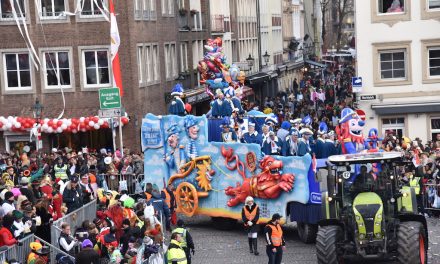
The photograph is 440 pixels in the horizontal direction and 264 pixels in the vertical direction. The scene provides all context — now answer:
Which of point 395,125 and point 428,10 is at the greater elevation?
Answer: point 428,10

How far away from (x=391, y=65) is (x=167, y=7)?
444 inches

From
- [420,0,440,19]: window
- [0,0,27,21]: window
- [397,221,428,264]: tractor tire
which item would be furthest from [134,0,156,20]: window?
[397,221,428,264]: tractor tire

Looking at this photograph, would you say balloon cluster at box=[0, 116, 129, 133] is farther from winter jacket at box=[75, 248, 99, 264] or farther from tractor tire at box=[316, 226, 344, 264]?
winter jacket at box=[75, 248, 99, 264]

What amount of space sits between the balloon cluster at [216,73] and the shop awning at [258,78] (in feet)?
99.5

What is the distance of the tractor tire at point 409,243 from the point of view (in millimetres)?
20953

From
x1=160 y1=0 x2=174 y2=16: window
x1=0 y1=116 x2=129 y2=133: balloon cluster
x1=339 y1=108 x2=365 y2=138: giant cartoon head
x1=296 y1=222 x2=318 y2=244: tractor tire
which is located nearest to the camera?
x1=296 y1=222 x2=318 y2=244: tractor tire

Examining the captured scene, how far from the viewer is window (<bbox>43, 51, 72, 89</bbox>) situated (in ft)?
139

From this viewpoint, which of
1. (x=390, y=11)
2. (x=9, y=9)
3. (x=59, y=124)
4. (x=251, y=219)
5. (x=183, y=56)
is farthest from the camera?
(x=183, y=56)

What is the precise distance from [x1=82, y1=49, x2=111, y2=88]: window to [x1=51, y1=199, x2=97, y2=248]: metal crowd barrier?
51.4 ft

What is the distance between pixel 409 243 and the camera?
69.2ft

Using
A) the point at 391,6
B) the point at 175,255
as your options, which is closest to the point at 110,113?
the point at 175,255

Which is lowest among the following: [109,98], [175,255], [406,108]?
[175,255]

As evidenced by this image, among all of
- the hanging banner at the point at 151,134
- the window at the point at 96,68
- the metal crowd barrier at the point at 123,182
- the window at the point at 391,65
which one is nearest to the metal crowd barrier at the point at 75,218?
the hanging banner at the point at 151,134

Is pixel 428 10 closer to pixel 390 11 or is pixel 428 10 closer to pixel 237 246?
pixel 390 11
